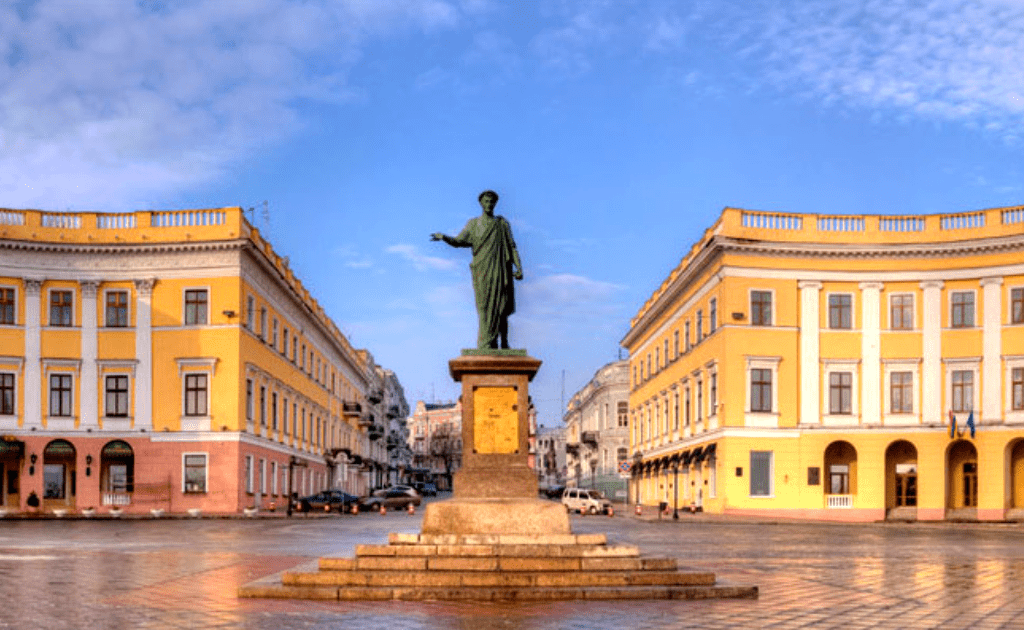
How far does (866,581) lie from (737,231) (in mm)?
36340

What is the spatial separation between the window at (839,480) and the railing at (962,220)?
11389 millimetres

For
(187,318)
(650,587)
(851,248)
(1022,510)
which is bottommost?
(1022,510)

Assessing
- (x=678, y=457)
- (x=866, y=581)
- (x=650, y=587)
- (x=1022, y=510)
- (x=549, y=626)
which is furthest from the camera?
(x=678, y=457)

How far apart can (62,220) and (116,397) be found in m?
7.84

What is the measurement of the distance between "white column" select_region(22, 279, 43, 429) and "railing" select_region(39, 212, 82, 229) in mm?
2574

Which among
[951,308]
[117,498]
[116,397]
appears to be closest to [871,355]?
[951,308]

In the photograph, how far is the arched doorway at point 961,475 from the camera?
168 ft

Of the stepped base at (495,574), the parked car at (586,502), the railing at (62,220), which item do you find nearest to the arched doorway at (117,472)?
the railing at (62,220)

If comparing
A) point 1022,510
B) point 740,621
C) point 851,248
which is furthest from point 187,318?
point 740,621

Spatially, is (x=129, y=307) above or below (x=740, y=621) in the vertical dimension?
above

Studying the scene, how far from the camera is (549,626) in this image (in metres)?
11.1

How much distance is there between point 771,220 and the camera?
52.2 meters

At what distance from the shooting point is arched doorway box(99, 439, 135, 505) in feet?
161

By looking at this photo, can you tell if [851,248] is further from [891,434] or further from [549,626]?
[549,626]
